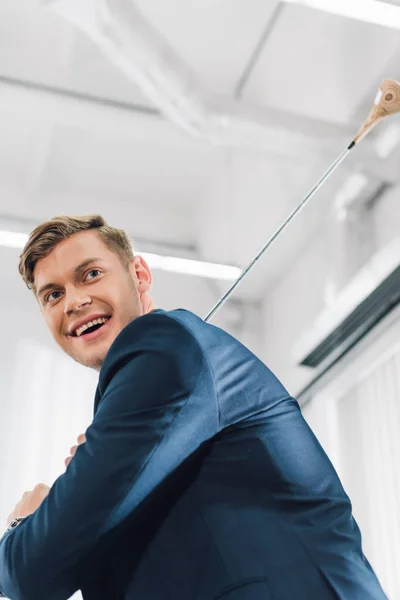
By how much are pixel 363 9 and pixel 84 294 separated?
2050 millimetres

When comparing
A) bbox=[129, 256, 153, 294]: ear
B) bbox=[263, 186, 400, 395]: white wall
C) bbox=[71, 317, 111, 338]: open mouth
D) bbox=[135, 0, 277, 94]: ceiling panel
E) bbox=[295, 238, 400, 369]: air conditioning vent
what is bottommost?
bbox=[71, 317, 111, 338]: open mouth

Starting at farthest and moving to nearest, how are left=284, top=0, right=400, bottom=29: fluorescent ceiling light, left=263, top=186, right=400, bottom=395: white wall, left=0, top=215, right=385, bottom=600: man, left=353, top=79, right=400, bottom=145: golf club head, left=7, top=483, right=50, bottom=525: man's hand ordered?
left=263, top=186, right=400, bottom=395: white wall
left=284, top=0, right=400, bottom=29: fluorescent ceiling light
left=353, top=79, right=400, bottom=145: golf club head
left=7, top=483, right=50, bottom=525: man's hand
left=0, top=215, right=385, bottom=600: man

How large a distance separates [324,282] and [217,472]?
3.95 meters

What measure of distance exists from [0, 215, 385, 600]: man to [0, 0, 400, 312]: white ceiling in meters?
2.79

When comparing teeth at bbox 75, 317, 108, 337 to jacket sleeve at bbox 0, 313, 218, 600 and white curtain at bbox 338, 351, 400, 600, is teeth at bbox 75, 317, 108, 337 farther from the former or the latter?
white curtain at bbox 338, 351, 400, 600

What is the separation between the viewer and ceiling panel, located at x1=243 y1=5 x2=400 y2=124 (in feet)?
14.4

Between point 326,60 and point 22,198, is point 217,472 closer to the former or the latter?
point 326,60

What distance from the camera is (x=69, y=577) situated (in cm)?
107

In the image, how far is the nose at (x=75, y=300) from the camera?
4.67 feet

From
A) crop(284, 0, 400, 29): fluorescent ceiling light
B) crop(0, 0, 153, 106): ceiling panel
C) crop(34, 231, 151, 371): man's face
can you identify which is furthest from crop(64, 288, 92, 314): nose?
crop(0, 0, 153, 106): ceiling panel

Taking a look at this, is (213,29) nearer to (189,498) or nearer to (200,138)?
(200,138)

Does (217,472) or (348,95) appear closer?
(217,472)

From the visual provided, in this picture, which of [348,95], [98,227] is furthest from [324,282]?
[98,227]

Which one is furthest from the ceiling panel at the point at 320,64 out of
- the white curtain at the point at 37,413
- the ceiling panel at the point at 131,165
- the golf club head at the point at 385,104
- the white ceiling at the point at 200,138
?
the golf club head at the point at 385,104
